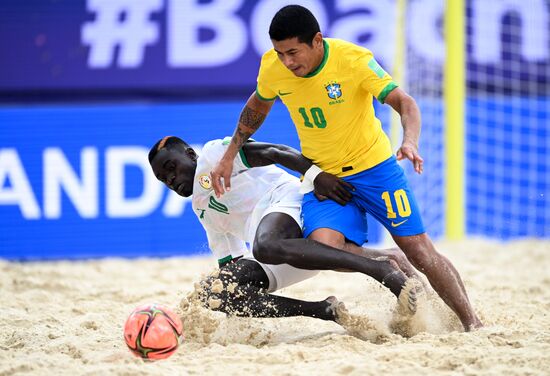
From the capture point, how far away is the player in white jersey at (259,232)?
195 inches

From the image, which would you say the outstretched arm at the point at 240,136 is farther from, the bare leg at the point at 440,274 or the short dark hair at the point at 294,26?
the bare leg at the point at 440,274

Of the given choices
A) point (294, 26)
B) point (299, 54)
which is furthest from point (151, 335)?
point (294, 26)

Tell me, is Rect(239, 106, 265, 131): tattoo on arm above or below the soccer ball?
above

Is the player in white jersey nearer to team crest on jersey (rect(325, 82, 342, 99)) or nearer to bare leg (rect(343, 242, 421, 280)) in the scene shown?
bare leg (rect(343, 242, 421, 280))

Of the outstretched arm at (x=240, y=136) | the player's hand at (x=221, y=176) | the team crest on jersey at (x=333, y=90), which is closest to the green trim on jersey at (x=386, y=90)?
the team crest on jersey at (x=333, y=90)

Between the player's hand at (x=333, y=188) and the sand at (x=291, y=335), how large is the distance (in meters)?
0.73

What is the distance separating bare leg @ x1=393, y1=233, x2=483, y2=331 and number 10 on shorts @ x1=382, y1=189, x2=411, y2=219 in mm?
A: 147

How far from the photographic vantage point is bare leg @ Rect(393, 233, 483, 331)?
203 inches

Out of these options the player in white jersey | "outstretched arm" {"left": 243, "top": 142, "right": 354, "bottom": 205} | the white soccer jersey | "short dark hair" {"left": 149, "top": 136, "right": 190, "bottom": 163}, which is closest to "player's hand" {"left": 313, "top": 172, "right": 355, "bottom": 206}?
"outstretched arm" {"left": 243, "top": 142, "right": 354, "bottom": 205}

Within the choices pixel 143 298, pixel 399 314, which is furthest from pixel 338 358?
pixel 143 298

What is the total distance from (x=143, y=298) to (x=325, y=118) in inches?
107

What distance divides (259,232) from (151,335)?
927mm

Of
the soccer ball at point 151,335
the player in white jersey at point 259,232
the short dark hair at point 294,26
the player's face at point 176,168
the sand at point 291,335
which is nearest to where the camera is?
the sand at point 291,335

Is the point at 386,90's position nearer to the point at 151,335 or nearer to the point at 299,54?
the point at 299,54
